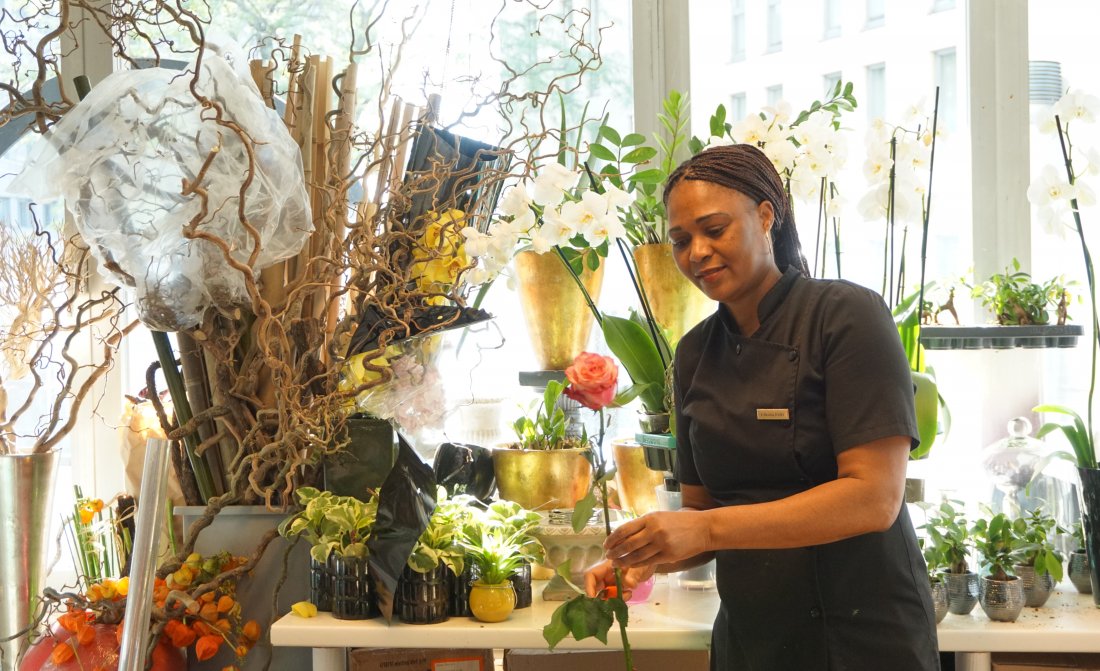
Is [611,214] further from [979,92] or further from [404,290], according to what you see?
[979,92]

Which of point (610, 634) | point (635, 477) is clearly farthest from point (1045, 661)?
point (635, 477)

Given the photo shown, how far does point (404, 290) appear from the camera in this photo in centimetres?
170

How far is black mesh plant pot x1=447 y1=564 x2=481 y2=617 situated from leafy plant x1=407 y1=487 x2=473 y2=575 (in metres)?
0.02

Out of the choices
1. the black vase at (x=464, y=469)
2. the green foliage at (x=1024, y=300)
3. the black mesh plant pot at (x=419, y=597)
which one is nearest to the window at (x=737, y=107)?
the green foliage at (x=1024, y=300)

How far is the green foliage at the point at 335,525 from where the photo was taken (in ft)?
5.15

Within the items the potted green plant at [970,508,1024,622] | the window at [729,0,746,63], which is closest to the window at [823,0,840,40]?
the window at [729,0,746,63]

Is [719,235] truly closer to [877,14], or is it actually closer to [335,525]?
[335,525]

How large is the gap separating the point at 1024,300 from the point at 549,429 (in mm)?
980

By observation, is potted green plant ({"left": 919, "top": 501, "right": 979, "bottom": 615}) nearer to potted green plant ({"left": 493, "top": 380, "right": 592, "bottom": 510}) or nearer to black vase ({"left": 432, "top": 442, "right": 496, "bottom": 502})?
potted green plant ({"left": 493, "top": 380, "right": 592, "bottom": 510})

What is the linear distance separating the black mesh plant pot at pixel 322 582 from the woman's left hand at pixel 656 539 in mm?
636

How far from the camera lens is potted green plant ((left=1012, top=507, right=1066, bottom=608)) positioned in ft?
5.43

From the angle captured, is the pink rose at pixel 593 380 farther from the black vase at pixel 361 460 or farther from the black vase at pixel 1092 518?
the black vase at pixel 1092 518

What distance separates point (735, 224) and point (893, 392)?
284mm

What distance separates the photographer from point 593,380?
1.71 metres
